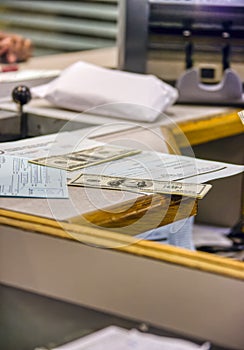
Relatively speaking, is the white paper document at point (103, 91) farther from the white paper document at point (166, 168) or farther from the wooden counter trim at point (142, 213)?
the wooden counter trim at point (142, 213)

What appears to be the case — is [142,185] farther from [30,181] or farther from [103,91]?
[103,91]

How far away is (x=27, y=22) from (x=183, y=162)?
342cm

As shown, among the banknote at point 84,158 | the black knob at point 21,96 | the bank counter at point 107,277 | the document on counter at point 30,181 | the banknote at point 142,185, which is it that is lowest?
the bank counter at point 107,277

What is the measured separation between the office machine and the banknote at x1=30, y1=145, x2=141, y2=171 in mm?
988

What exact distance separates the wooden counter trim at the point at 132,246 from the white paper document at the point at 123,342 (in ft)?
0.43

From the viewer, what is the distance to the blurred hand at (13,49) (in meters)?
2.56

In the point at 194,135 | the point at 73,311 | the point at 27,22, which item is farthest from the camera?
the point at 27,22

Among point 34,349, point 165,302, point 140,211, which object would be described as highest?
point 140,211

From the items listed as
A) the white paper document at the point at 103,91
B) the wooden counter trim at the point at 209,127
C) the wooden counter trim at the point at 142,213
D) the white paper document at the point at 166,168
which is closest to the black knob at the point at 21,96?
the white paper document at the point at 103,91

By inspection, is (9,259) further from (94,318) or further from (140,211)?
(140,211)

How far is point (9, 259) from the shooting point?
49.9 inches

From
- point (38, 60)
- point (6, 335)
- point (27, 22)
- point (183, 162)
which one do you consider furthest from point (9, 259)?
point (27, 22)

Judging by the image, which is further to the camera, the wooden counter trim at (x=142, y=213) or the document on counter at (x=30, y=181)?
the document on counter at (x=30, y=181)

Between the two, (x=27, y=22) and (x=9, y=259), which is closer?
(x=9, y=259)
